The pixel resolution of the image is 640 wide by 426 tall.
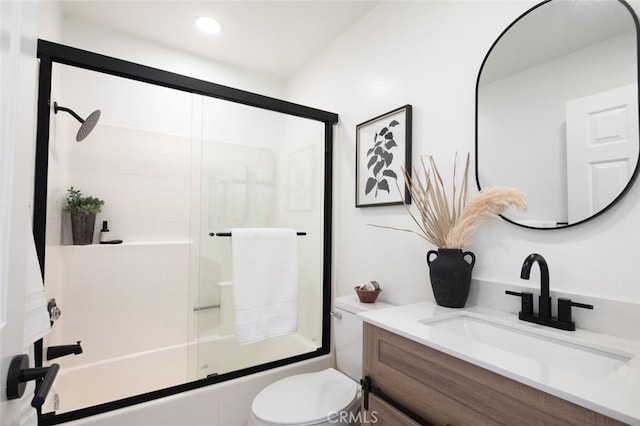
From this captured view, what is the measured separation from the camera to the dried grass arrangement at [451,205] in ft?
3.66

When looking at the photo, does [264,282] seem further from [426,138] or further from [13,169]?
[13,169]

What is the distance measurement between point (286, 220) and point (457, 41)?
122 cm

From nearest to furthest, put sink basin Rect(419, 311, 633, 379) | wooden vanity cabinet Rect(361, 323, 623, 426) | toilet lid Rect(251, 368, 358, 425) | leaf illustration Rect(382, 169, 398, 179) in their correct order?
1. wooden vanity cabinet Rect(361, 323, 623, 426)
2. sink basin Rect(419, 311, 633, 379)
3. toilet lid Rect(251, 368, 358, 425)
4. leaf illustration Rect(382, 169, 398, 179)

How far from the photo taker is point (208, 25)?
2049 millimetres

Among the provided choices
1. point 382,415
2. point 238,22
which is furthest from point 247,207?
point 238,22

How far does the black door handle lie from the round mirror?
53.1 inches

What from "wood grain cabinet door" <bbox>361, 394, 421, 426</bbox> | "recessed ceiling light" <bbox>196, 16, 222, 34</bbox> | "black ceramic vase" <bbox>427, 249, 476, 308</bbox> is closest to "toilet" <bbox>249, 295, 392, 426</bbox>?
"wood grain cabinet door" <bbox>361, 394, 421, 426</bbox>

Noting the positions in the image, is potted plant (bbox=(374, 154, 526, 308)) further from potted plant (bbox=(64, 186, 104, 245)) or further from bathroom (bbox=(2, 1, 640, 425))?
potted plant (bbox=(64, 186, 104, 245))

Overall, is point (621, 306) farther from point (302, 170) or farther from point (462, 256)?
point (302, 170)

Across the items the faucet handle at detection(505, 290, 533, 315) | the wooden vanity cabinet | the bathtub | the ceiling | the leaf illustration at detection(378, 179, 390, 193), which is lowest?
the bathtub

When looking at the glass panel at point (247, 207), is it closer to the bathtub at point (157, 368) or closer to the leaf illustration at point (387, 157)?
the bathtub at point (157, 368)

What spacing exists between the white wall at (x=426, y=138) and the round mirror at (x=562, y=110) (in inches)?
2.4

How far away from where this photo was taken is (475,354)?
744 mm

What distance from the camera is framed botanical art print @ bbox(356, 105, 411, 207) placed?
5.20 ft
